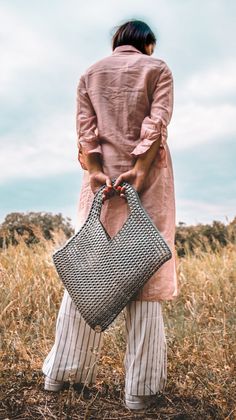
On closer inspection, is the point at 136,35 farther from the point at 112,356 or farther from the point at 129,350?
the point at 112,356

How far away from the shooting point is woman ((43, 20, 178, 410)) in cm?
279

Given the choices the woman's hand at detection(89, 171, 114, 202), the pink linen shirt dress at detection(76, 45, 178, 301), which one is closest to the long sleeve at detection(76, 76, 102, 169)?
the pink linen shirt dress at detection(76, 45, 178, 301)

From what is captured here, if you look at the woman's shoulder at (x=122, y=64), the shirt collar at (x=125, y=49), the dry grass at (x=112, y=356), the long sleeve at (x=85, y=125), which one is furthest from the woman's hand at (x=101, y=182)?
the dry grass at (x=112, y=356)

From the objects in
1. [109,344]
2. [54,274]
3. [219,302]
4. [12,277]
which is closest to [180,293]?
[219,302]

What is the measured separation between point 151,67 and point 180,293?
3.30 metres

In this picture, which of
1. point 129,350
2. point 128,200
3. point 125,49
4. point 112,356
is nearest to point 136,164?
point 128,200

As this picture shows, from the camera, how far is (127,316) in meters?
2.88

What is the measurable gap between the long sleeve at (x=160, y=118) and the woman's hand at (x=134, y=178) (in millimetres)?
89

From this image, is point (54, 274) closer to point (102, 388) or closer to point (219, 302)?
point (219, 302)

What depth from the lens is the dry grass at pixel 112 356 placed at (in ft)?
9.53

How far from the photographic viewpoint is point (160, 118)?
8.93 ft

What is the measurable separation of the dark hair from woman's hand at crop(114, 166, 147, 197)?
0.68 meters

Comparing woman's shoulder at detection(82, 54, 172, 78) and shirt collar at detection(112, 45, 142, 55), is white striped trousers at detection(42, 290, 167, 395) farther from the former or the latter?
shirt collar at detection(112, 45, 142, 55)

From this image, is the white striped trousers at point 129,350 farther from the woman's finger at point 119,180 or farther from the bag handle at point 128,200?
the woman's finger at point 119,180
